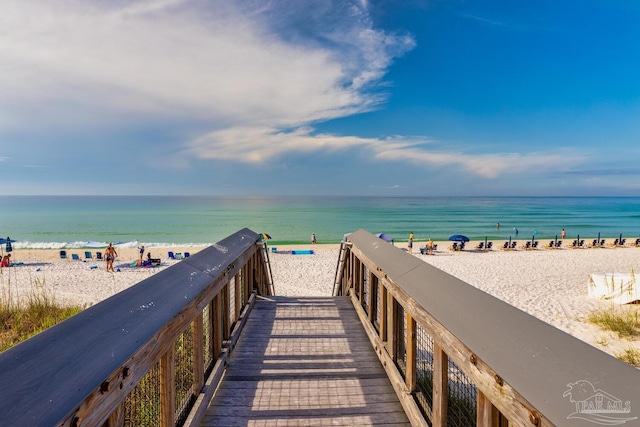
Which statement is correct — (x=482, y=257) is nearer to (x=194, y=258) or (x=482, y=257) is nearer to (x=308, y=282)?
(x=308, y=282)

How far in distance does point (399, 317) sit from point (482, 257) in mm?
23226

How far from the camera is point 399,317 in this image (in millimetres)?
3141

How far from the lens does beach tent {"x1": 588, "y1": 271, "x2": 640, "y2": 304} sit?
11.0 metres

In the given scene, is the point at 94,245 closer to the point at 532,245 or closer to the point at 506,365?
the point at 506,365

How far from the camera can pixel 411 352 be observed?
251cm

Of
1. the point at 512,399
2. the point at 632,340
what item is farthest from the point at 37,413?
the point at 632,340

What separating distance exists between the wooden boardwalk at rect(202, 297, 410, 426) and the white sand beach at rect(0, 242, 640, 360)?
713cm

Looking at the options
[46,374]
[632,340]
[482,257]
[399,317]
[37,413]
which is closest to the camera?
[37,413]

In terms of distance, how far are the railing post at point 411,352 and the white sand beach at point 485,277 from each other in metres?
7.48

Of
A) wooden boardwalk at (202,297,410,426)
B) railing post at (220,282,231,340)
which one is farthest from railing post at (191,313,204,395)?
railing post at (220,282,231,340)

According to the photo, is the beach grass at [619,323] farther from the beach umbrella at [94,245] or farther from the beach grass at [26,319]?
the beach umbrella at [94,245]
